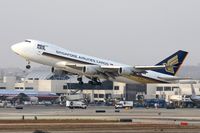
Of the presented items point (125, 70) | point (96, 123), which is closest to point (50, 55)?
point (125, 70)

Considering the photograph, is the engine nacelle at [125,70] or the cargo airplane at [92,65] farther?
the engine nacelle at [125,70]

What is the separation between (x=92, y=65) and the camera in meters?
97.4

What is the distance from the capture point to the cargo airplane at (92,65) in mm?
92688

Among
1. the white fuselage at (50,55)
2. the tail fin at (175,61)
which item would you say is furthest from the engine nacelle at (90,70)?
the tail fin at (175,61)

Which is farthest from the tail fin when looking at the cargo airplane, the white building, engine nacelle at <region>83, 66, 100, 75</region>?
the white building

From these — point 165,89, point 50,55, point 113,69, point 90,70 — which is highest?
point 50,55

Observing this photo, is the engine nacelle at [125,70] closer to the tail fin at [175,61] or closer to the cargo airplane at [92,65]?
the cargo airplane at [92,65]

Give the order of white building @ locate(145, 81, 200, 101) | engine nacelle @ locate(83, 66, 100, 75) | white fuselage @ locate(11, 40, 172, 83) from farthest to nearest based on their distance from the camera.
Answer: white building @ locate(145, 81, 200, 101) < engine nacelle @ locate(83, 66, 100, 75) < white fuselage @ locate(11, 40, 172, 83)

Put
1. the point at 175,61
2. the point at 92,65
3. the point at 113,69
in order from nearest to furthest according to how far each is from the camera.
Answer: the point at 92,65 < the point at 113,69 < the point at 175,61

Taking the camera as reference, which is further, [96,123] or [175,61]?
[175,61]

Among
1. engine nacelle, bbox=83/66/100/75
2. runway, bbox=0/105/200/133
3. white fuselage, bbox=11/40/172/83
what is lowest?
runway, bbox=0/105/200/133

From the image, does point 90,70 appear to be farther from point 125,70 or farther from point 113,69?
point 125,70

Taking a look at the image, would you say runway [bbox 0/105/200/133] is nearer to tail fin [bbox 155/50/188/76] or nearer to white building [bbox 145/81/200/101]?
tail fin [bbox 155/50/188/76]

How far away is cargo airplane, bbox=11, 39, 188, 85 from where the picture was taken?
92688 mm
